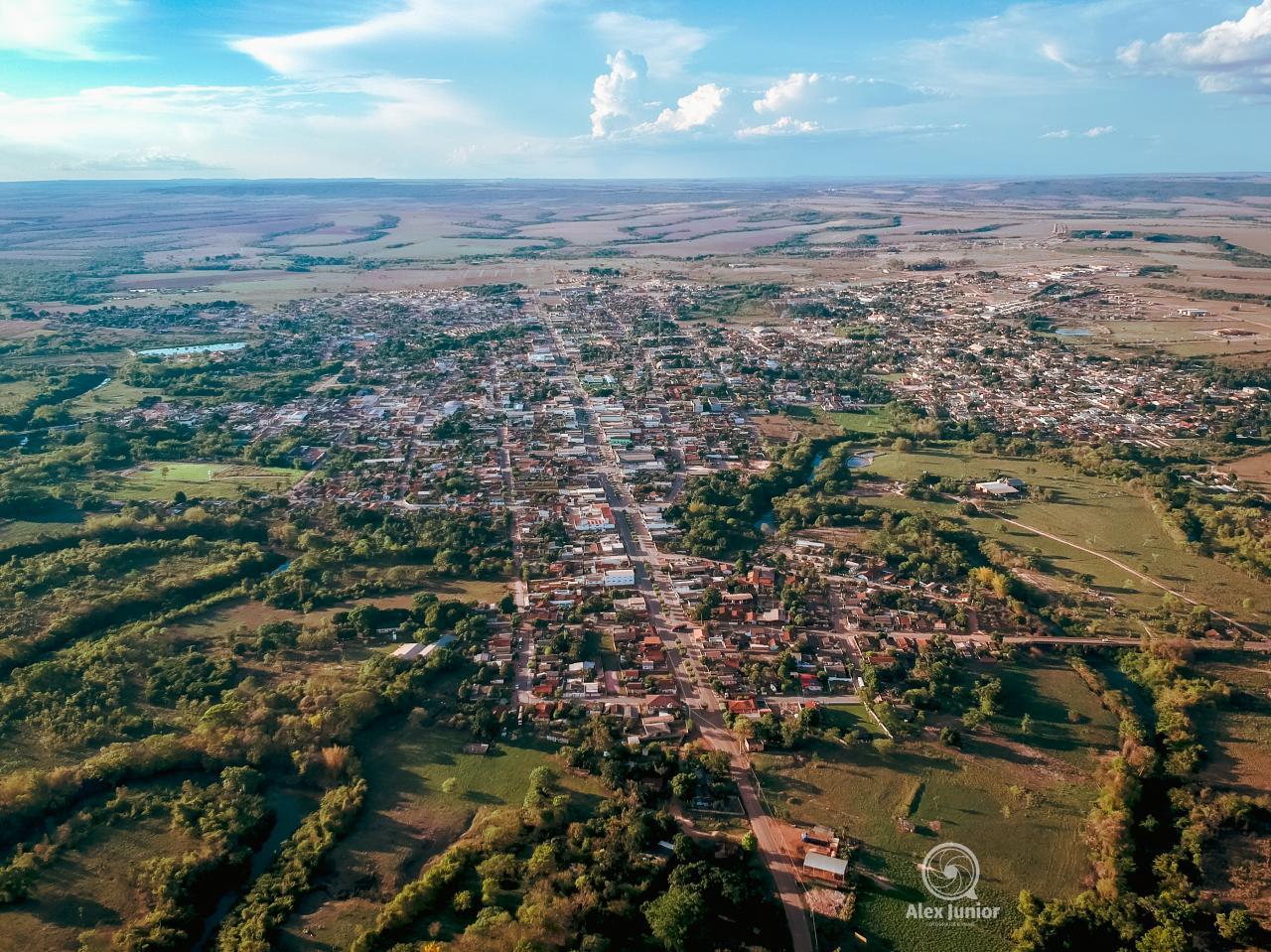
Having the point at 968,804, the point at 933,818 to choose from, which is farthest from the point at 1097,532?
the point at 933,818

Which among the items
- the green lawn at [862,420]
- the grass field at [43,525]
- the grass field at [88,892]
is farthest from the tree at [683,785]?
the green lawn at [862,420]

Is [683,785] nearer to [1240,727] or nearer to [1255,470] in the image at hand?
[1240,727]

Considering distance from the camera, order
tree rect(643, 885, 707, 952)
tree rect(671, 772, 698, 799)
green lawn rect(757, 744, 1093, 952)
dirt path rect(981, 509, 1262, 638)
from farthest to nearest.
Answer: dirt path rect(981, 509, 1262, 638), tree rect(671, 772, 698, 799), green lawn rect(757, 744, 1093, 952), tree rect(643, 885, 707, 952)

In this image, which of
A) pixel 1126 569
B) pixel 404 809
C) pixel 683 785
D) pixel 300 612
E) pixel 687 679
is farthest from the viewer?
pixel 1126 569

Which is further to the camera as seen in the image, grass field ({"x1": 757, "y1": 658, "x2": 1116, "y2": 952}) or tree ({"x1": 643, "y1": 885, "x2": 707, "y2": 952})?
grass field ({"x1": 757, "y1": 658, "x2": 1116, "y2": 952})

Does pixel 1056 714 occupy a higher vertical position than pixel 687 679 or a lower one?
lower

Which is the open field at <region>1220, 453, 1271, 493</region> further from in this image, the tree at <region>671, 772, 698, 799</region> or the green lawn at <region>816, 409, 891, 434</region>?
the tree at <region>671, 772, 698, 799</region>

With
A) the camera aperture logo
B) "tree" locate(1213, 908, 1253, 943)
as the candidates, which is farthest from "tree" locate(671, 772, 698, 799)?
"tree" locate(1213, 908, 1253, 943)
